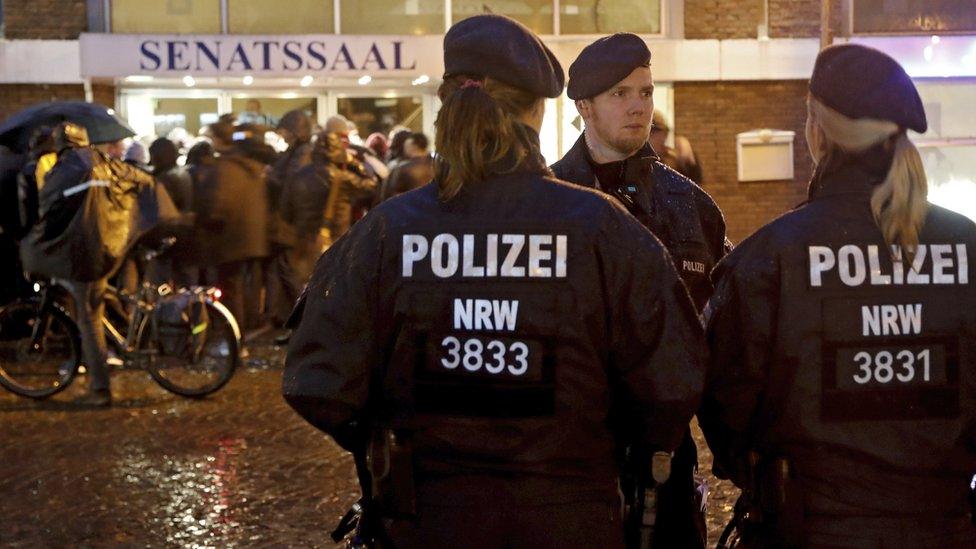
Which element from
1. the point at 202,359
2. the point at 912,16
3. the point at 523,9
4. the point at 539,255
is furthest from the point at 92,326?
the point at 912,16

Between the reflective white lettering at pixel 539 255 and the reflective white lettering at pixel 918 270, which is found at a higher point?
the reflective white lettering at pixel 539 255

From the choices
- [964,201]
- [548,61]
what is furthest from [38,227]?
[964,201]

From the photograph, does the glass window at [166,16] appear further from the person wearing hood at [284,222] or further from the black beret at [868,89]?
the black beret at [868,89]

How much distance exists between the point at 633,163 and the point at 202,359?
638 cm

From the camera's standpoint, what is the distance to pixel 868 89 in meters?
3.21

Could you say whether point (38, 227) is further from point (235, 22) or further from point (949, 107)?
point (949, 107)

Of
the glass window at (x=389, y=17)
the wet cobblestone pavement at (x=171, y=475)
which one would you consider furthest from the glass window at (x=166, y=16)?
the wet cobblestone pavement at (x=171, y=475)

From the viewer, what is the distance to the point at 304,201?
12219 mm

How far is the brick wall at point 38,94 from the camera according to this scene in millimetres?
15750

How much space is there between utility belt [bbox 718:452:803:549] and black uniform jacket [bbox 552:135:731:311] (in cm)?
96

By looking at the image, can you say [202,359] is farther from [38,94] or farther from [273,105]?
[38,94]

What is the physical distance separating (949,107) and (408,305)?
15185 mm

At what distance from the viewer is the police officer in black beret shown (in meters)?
4.15

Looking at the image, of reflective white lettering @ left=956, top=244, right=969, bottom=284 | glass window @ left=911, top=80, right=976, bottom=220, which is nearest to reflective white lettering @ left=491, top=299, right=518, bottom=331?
reflective white lettering @ left=956, top=244, right=969, bottom=284
